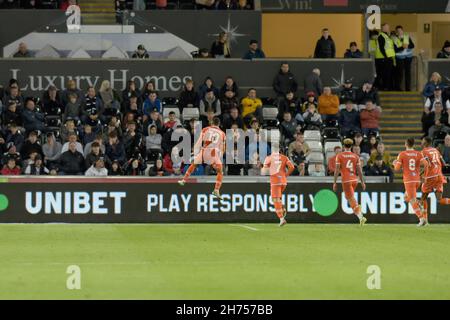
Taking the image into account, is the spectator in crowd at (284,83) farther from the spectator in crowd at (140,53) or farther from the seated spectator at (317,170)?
the seated spectator at (317,170)

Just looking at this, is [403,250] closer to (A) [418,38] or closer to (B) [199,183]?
(B) [199,183]

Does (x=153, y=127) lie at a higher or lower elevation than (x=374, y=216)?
higher

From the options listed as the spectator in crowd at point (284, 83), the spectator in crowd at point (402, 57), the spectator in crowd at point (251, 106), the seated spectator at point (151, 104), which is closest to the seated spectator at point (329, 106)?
the spectator in crowd at point (284, 83)

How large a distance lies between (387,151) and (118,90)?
8011mm

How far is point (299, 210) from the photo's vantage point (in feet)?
96.7

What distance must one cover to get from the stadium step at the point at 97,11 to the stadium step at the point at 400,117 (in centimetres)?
870

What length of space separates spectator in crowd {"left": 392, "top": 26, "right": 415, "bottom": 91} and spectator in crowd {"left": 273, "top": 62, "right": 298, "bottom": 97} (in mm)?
4021

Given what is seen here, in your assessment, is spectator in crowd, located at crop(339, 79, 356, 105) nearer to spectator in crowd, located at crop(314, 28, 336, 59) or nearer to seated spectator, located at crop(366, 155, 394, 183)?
spectator in crowd, located at crop(314, 28, 336, 59)

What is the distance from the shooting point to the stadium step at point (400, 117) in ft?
120

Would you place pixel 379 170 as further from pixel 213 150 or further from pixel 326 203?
pixel 213 150

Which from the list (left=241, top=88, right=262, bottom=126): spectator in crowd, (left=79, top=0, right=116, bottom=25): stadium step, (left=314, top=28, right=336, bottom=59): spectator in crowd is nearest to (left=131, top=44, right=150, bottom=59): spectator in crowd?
(left=79, top=0, right=116, bottom=25): stadium step

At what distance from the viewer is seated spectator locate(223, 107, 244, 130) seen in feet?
109

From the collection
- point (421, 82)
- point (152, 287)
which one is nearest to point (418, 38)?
point (421, 82)

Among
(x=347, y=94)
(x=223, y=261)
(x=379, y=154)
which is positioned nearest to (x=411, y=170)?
(x=379, y=154)
